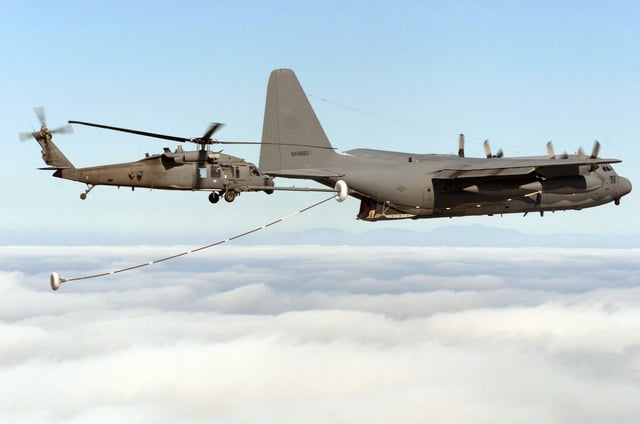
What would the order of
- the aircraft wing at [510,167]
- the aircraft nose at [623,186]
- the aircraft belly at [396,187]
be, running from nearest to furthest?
the aircraft wing at [510,167] → the aircraft belly at [396,187] → the aircraft nose at [623,186]

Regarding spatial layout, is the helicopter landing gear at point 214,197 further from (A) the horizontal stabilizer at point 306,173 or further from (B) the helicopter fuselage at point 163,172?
(A) the horizontal stabilizer at point 306,173

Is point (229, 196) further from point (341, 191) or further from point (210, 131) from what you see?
point (341, 191)

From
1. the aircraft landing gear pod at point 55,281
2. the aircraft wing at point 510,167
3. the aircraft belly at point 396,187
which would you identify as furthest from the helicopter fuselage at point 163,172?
the aircraft wing at point 510,167

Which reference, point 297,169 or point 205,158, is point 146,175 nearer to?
point 205,158

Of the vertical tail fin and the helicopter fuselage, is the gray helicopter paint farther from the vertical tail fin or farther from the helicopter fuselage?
the helicopter fuselage

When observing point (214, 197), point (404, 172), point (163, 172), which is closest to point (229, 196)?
point (214, 197)

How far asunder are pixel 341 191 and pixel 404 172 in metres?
3.35

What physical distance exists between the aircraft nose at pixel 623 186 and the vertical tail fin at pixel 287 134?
15.1 metres

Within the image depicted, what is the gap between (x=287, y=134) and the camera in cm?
4044

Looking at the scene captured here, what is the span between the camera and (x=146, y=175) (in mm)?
54312

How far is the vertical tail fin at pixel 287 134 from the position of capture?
4034 centimetres

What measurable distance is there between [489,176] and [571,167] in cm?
413

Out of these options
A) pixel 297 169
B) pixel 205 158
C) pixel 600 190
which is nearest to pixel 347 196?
pixel 297 169

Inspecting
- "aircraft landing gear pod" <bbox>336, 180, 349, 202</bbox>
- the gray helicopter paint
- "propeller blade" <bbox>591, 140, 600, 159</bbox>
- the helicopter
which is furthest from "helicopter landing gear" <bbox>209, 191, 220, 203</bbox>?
"propeller blade" <bbox>591, 140, 600, 159</bbox>
